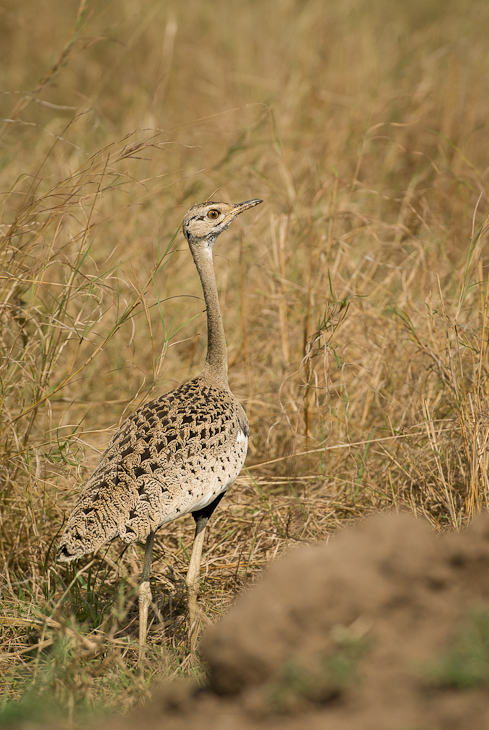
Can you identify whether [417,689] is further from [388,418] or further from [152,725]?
[388,418]

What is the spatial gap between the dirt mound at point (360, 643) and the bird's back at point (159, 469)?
907 millimetres

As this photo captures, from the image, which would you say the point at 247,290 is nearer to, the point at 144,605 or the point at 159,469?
the point at 159,469

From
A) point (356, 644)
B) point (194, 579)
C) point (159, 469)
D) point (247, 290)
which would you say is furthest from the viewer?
point (247, 290)

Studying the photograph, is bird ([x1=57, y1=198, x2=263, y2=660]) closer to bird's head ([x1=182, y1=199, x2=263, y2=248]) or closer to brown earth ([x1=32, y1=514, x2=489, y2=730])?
bird's head ([x1=182, y1=199, x2=263, y2=248])

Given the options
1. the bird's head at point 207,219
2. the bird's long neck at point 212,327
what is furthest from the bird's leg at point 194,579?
the bird's head at point 207,219

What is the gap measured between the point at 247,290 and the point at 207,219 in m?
1.83

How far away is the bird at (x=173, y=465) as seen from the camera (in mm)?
2793

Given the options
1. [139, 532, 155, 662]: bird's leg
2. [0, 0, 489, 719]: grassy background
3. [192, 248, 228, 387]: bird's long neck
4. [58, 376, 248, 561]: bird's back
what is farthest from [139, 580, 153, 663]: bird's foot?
[192, 248, 228, 387]: bird's long neck

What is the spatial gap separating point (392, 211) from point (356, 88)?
65.9 inches

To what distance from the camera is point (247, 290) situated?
5312 millimetres

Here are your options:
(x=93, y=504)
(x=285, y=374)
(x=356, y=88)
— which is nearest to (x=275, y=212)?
(x=285, y=374)

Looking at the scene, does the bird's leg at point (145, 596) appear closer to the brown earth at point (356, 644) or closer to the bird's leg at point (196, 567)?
the bird's leg at point (196, 567)

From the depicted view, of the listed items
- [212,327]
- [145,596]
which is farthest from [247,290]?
[145,596]

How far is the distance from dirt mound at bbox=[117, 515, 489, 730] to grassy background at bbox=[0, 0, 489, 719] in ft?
2.08
